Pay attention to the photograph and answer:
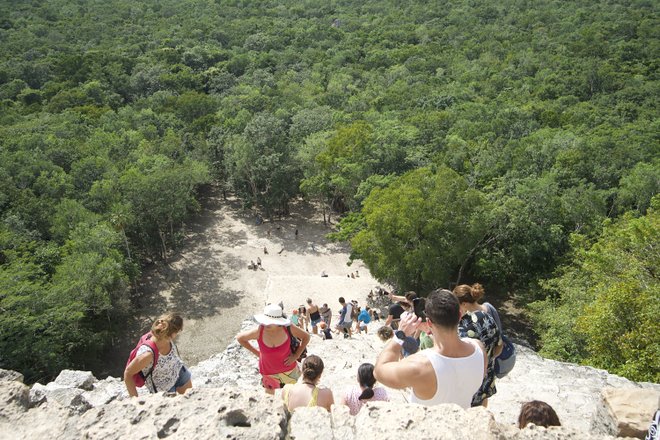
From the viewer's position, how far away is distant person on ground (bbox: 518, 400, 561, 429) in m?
4.29

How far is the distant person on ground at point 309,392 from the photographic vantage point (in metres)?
5.00

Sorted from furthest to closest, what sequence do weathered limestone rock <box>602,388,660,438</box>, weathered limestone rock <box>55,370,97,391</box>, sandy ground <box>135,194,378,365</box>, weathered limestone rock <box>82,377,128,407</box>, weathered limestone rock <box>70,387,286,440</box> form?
sandy ground <box>135,194,378,365</box> < weathered limestone rock <box>55,370,97,391</box> < weathered limestone rock <box>82,377,128,407</box> < weathered limestone rock <box>602,388,660,438</box> < weathered limestone rock <box>70,387,286,440</box>

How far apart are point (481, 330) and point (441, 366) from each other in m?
1.71

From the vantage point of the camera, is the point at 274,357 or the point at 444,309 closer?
the point at 444,309

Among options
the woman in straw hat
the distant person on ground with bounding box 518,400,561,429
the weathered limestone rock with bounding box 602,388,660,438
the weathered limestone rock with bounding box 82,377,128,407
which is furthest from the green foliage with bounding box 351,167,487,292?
the distant person on ground with bounding box 518,400,561,429

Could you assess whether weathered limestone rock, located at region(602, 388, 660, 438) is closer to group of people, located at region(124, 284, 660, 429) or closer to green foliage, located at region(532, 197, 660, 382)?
group of people, located at region(124, 284, 660, 429)

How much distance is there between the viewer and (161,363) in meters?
6.14

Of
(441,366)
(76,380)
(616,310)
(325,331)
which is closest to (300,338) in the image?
(441,366)

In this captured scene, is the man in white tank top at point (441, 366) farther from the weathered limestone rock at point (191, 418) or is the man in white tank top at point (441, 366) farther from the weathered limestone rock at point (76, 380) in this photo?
the weathered limestone rock at point (76, 380)

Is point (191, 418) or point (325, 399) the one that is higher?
point (191, 418)

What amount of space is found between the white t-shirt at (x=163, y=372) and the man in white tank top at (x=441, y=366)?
11.1 ft

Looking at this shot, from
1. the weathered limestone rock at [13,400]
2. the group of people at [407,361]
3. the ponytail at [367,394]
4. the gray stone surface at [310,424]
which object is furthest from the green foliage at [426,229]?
the weathered limestone rock at [13,400]

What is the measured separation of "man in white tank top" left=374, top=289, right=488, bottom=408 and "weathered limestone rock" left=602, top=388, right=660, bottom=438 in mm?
2006

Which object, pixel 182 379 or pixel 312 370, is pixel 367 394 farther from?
pixel 182 379
